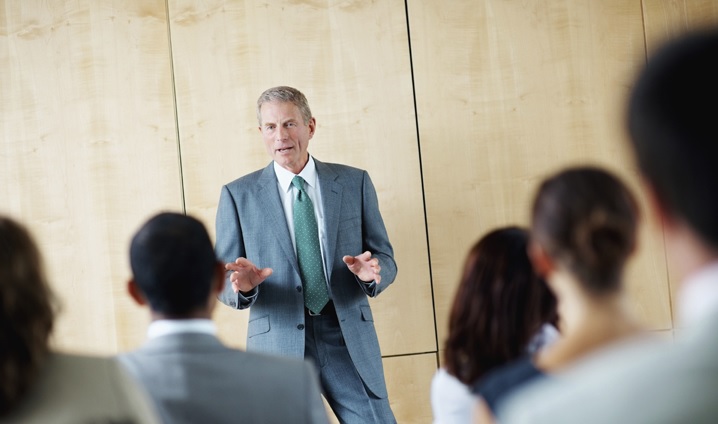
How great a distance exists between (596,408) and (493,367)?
4.21 ft

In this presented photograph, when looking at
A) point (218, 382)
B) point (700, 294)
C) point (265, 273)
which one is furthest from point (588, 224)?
point (265, 273)

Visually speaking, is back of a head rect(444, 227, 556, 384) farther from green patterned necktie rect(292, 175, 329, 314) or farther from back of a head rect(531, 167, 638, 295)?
green patterned necktie rect(292, 175, 329, 314)

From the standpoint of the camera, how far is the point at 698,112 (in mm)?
781

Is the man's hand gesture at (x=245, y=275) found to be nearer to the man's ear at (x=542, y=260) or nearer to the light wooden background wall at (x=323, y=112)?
the light wooden background wall at (x=323, y=112)

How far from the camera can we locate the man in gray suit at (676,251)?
2.38 feet

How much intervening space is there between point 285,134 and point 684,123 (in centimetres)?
322

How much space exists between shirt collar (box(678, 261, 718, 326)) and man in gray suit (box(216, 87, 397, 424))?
282 centimetres

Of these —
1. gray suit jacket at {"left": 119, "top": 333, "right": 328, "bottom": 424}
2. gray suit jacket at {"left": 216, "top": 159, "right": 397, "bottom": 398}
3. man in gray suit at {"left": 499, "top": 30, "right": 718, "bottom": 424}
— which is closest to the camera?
man in gray suit at {"left": 499, "top": 30, "right": 718, "bottom": 424}

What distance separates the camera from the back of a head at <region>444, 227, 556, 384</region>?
201cm

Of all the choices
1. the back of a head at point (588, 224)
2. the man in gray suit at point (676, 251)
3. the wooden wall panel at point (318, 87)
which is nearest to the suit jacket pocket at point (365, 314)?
the wooden wall panel at point (318, 87)

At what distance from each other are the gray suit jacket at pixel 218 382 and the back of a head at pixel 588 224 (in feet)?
2.04

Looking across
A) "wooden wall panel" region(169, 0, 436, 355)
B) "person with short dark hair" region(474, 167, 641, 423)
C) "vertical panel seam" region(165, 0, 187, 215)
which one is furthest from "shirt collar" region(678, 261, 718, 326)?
"vertical panel seam" region(165, 0, 187, 215)

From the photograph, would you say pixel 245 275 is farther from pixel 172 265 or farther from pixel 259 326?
pixel 172 265

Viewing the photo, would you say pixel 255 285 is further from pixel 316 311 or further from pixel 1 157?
pixel 1 157
